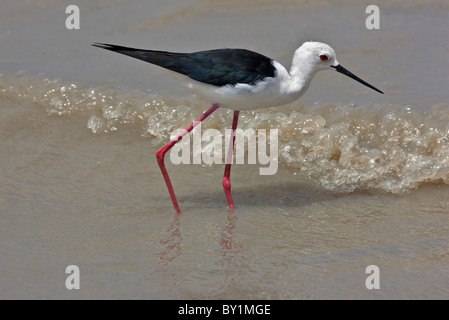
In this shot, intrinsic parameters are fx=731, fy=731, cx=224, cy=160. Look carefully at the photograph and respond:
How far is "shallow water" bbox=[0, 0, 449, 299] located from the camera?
4203mm

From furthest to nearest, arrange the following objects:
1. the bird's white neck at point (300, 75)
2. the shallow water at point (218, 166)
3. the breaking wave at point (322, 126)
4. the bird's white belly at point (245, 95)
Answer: the breaking wave at point (322, 126), the bird's white neck at point (300, 75), the bird's white belly at point (245, 95), the shallow water at point (218, 166)

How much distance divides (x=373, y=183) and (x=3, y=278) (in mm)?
2816

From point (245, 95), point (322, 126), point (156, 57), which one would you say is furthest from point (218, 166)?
point (156, 57)

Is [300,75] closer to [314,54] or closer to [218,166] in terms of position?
[314,54]

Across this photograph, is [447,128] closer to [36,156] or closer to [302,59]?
[302,59]

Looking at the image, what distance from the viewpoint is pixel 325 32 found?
773 cm

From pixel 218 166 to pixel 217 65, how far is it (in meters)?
1.13

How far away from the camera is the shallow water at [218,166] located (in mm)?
4203

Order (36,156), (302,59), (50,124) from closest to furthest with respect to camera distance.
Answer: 1. (302,59)
2. (36,156)
3. (50,124)

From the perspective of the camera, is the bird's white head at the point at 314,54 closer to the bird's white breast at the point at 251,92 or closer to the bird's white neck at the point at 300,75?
the bird's white neck at the point at 300,75

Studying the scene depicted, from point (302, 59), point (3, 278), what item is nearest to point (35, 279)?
point (3, 278)

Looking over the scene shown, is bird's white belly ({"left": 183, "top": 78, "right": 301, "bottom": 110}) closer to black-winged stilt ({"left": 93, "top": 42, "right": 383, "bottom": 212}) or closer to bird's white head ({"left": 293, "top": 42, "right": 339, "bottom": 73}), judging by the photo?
black-winged stilt ({"left": 93, "top": 42, "right": 383, "bottom": 212})

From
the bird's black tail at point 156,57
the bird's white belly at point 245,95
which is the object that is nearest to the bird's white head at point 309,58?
the bird's white belly at point 245,95

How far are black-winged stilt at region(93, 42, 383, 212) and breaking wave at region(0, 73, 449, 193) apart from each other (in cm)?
80
